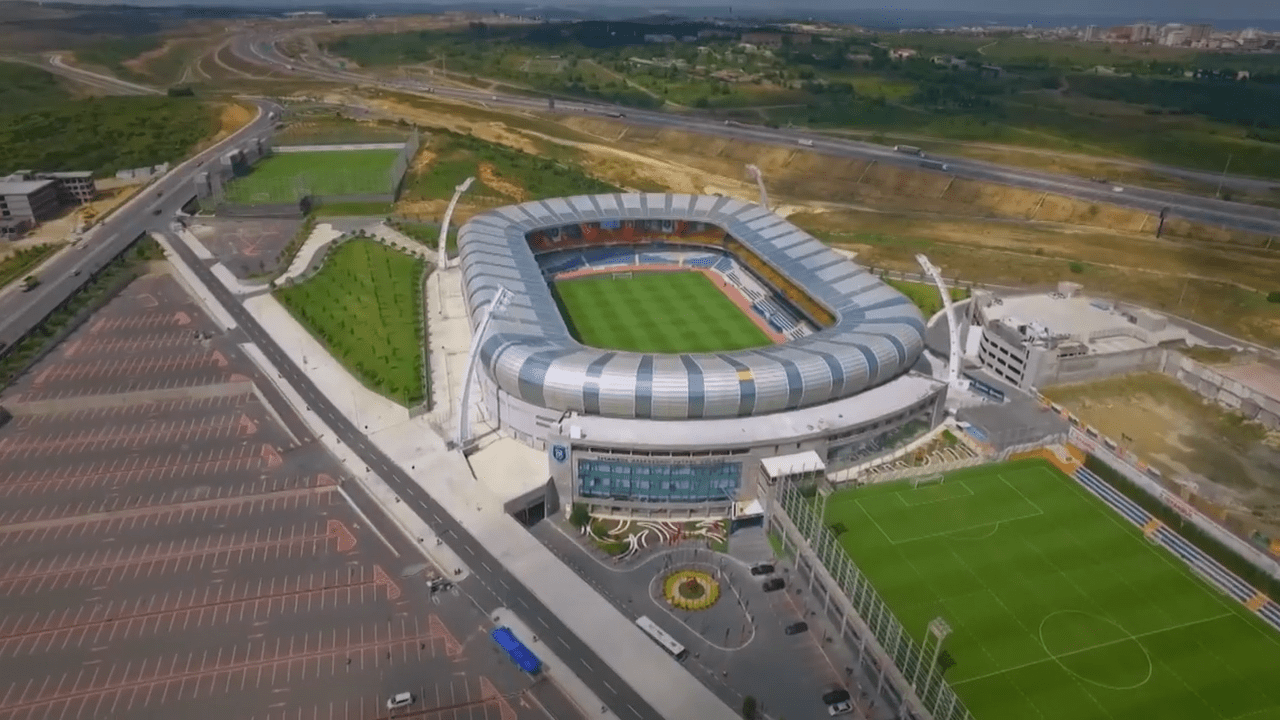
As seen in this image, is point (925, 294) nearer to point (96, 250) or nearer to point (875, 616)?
point (875, 616)

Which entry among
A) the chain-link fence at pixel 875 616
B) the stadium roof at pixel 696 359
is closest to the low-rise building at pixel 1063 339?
the stadium roof at pixel 696 359

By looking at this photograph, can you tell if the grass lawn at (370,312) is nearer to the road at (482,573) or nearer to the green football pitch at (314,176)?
the road at (482,573)

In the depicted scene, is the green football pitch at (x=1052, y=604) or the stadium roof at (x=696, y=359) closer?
the green football pitch at (x=1052, y=604)

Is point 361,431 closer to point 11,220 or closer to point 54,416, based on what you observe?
point 54,416

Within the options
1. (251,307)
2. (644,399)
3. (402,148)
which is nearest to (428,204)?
(402,148)

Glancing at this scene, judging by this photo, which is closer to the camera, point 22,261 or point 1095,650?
point 1095,650

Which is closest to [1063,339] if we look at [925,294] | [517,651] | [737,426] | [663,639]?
[925,294]
